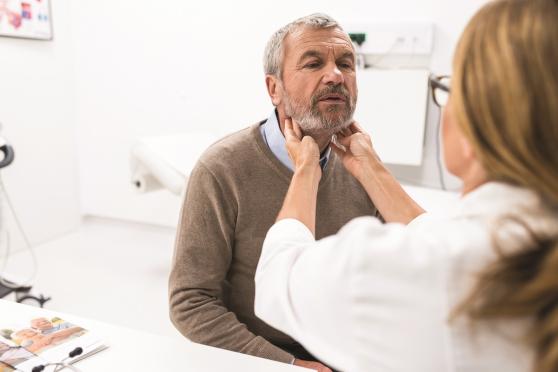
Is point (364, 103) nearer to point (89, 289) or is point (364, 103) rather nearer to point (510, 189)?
point (89, 289)

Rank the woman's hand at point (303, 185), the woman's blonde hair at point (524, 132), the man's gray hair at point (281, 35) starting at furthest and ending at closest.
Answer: the man's gray hair at point (281, 35), the woman's hand at point (303, 185), the woman's blonde hair at point (524, 132)

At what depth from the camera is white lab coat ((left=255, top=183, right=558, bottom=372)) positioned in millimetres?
604

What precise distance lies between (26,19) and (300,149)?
2.67m

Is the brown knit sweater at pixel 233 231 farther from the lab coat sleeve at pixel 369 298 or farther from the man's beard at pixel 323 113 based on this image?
the lab coat sleeve at pixel 369 298

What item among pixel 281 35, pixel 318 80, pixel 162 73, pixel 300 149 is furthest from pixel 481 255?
pixel 162 73

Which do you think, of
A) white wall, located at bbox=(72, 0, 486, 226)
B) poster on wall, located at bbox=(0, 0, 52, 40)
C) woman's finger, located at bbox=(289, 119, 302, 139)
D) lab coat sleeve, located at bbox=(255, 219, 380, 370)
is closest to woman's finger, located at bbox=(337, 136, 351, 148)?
woman's finger, located at bbox=(289, 119, 302, 139)

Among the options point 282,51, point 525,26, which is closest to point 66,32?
point 282,51

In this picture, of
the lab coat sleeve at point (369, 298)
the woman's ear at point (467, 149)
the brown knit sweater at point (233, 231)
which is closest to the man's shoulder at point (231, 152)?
the brown knit sweater at point (233, 231)

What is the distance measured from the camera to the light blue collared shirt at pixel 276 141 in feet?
4.50

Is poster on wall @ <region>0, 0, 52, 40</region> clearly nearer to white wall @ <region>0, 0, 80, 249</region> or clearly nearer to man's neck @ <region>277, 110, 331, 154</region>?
white wall @ <region>0, 0, 80, 249</region>

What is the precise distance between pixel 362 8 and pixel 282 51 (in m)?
1.67

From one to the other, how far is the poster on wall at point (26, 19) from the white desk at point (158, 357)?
100 inches

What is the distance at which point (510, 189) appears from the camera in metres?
0.64

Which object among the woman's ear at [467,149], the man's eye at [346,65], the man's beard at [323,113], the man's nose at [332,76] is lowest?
the man's beard at [323,113]
